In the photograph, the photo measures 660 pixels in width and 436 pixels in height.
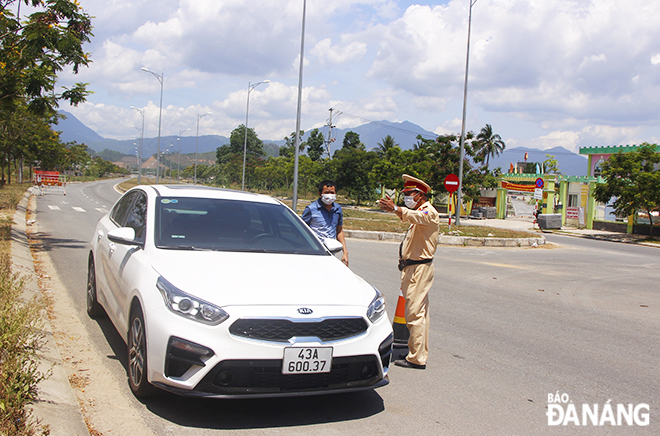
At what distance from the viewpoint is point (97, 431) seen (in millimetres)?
3344

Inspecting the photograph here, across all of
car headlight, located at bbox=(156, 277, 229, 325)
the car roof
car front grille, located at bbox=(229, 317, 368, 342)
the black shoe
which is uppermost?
the car roof

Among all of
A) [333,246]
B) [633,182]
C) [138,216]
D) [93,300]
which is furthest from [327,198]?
[633,182]

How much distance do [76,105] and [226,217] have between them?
8.78 m

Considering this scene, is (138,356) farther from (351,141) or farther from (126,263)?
(351,141)

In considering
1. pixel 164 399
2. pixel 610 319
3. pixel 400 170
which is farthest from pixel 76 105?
pixel 400 170

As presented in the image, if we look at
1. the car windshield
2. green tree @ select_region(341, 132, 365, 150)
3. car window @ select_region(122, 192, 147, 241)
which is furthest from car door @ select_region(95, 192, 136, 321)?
green tree @ select_region(341, 132, 365, 150)

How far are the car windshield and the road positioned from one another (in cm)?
126

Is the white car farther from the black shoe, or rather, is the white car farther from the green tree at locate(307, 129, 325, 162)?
the green tree at locate(307, 129, 325, 162)

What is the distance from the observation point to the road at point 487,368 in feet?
12.0

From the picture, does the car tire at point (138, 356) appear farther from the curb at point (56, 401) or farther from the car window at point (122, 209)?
the car window at point (122, 209)

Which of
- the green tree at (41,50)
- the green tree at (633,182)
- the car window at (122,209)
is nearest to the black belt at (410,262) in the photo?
the car window at (122,209)

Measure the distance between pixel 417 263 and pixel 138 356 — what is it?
2.61 metres

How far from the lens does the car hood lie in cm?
344

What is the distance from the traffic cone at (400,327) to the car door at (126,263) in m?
2.60
